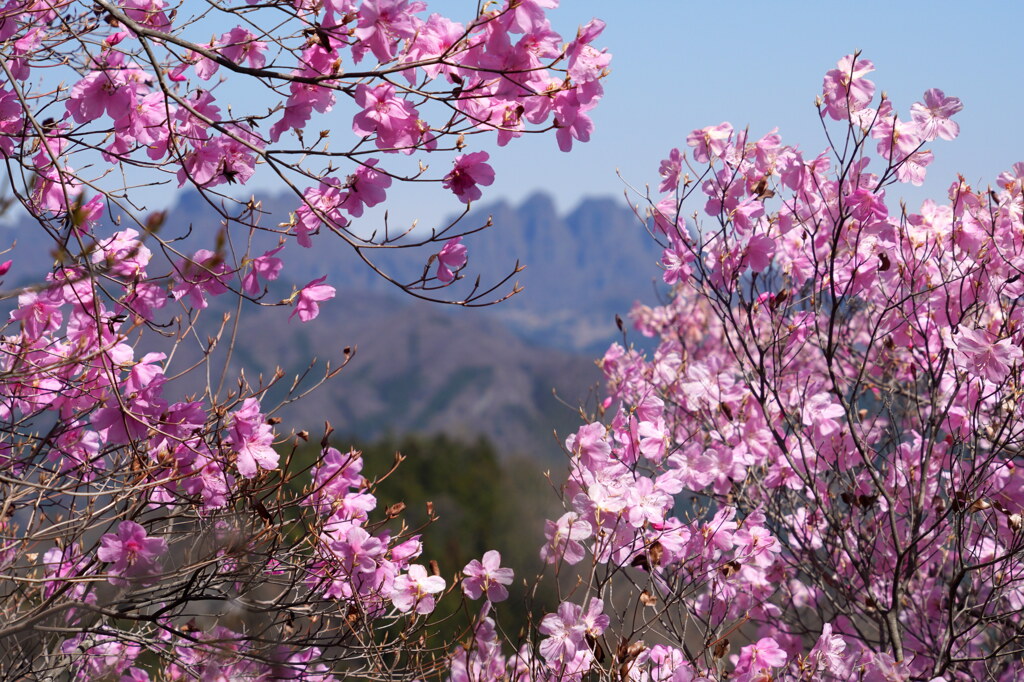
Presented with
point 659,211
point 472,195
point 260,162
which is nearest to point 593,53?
point 472,195

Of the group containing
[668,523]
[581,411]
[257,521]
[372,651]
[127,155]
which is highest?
[127,155]

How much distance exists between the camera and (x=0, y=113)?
3.11 meters

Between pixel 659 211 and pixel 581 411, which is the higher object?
pixel 659 211

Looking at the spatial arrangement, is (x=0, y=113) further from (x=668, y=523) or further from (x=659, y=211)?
(x=668, y=523)

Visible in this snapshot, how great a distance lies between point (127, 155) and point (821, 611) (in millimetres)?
3859

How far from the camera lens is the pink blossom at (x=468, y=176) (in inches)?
104

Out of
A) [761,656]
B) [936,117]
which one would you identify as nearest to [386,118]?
[936,117]

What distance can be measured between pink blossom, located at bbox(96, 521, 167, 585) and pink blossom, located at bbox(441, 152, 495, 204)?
4.63 feet

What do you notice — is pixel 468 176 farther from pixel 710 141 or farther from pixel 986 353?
pixel 986 353

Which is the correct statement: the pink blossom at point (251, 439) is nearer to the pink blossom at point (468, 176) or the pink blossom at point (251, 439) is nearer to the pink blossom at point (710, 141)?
the pink blossom at point (468, 176)

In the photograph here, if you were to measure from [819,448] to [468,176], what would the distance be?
2.42 m

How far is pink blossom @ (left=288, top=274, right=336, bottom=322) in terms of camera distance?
3.18m

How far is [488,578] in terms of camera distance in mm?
3238

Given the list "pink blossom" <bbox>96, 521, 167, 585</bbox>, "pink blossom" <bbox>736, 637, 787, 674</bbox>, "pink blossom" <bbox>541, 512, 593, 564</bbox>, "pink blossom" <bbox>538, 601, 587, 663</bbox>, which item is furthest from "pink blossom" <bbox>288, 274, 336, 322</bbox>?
"pink blossom" <bbox>736, 637, 787, 674</bbox>
